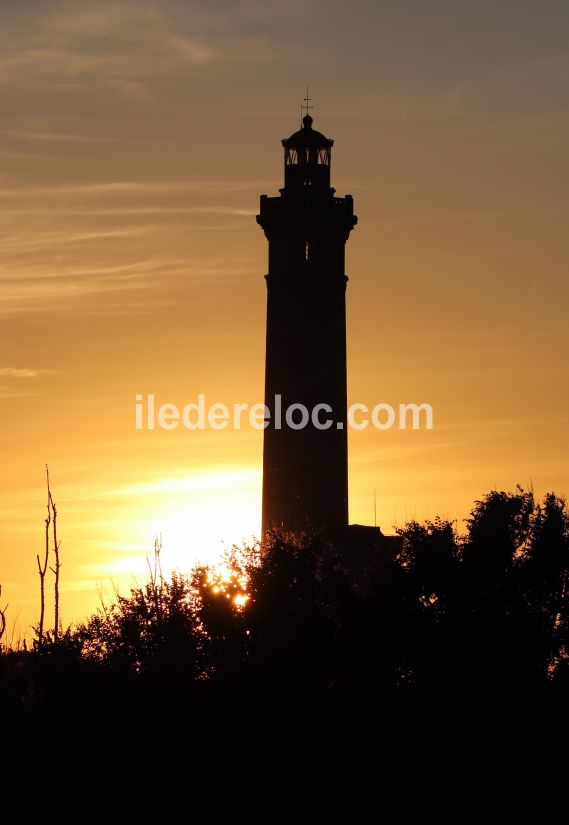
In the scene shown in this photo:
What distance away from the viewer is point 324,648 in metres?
35.0

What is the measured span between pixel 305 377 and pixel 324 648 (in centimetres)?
2650

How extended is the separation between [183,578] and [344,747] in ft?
23.9

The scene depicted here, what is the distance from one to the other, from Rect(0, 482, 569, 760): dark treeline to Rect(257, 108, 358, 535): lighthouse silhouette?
20960 mm

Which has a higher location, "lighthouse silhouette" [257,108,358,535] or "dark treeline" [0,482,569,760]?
"lighthouse silhouette" [257,108,358,535]

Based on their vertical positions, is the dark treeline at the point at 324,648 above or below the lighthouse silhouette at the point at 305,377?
below

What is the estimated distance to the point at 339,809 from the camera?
104 ft

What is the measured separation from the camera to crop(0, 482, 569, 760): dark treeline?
109ft

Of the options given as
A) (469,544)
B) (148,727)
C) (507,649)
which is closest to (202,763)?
(148,727)

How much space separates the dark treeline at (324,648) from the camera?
109 feet

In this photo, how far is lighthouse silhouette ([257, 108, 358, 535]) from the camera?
60.3 metres

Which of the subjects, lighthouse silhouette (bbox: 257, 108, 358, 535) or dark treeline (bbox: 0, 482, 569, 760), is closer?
dark treeline (bbox: 0, 482, 569, 760)

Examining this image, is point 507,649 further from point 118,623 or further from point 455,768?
point 118,623

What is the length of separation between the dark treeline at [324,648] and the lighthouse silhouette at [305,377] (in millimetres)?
20960

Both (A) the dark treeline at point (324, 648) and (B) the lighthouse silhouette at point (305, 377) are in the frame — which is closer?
(A) the dark treeline at point (324, 648)
